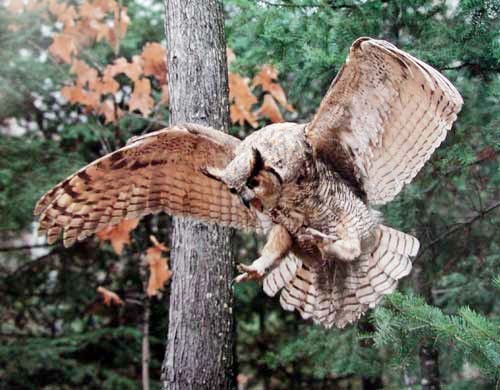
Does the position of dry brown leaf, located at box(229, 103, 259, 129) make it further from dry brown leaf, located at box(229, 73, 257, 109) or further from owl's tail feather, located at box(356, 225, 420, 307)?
owl's tail feather, located at box(356, 225, 420, 307)

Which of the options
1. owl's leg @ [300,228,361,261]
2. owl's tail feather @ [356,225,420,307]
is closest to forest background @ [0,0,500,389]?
owl's tail feather @ [356,225,420,307]

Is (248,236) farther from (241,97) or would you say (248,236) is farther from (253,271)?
(253,271)

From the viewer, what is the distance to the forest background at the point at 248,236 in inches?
150

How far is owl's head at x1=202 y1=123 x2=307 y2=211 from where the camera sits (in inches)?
89.7

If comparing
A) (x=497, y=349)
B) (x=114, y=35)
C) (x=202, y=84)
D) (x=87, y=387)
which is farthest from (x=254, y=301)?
(x=497, y=349)

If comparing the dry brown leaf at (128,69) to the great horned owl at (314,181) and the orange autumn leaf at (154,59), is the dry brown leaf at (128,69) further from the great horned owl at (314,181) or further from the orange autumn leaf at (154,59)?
the great horned owl at (314,181)

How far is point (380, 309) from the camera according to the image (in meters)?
3.11

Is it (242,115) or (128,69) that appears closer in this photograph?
(242,115)

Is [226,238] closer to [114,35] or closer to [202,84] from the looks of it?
[202,84]

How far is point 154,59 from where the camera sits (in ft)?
17.0

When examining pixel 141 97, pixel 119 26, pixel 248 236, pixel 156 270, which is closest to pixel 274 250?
pixel 156 270

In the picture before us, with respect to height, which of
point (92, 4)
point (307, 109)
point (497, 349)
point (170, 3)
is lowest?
point (497, 349)

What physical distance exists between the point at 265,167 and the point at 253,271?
0.41 m

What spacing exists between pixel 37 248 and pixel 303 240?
210 inches
